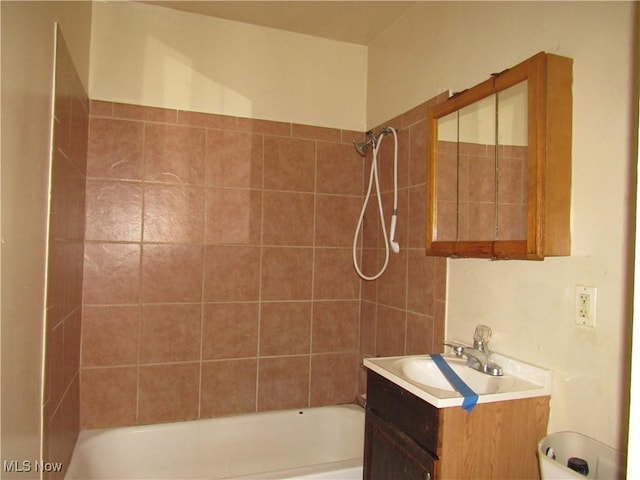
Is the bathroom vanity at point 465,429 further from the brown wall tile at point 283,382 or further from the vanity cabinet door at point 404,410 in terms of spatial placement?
the brown wall tile at point 283,382

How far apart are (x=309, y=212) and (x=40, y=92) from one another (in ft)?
4.73

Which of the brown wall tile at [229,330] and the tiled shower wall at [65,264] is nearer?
the tiled shower wall at [65,264]

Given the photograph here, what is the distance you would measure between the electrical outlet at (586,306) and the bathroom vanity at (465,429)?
222mm

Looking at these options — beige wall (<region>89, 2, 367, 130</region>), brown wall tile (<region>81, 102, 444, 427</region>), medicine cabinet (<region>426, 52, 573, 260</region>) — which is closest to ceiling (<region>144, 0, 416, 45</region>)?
beige wall (<region>89, 2, 367, 130</region>)

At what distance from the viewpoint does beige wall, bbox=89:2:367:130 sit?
81.0 inches

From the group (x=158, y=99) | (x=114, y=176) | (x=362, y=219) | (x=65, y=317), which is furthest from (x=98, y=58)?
(x=362, y=219)

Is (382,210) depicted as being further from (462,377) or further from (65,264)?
(65,264)

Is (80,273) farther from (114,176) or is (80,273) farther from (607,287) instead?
(607,287)

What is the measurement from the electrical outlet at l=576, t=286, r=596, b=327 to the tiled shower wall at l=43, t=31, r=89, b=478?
1.61 m

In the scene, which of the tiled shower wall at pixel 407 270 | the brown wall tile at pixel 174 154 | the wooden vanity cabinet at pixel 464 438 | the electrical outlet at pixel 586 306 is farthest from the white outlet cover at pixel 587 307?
the brown wall tile at pixel 174 154

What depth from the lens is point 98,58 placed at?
2029 millimetres

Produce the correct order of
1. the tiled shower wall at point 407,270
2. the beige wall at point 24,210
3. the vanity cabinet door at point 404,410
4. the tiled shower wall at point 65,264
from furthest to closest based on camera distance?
the tiled shower wall at point 407,270 < the tiled shower wall at point 65,264 < the vanity cabinet door at point 404,410 < the beige wall at point 24,210

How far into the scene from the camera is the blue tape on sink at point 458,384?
1150mm

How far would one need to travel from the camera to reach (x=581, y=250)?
118 cm
